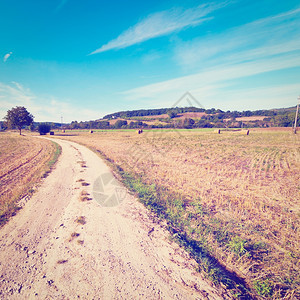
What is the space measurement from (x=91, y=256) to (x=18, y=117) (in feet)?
244

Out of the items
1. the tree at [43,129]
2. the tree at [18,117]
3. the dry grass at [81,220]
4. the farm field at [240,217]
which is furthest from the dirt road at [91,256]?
the tree at [43,129]

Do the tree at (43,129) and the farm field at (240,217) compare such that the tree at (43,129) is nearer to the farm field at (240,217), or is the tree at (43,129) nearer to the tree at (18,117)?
the tree at (18,117)

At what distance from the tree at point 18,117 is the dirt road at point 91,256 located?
68.7m

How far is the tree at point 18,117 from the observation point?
57344 mm

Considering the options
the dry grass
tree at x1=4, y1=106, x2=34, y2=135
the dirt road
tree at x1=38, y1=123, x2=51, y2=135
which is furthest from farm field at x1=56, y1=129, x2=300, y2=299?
tree at x1=38, y1=123, x2=51, y2=135

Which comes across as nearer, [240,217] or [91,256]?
[91,256]

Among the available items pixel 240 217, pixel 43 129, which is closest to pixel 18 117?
pixel 43 129

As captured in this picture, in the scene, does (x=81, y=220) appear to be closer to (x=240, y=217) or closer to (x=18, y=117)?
(x=240, y=217)

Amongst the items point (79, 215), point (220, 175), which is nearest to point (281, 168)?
point (220, 175)

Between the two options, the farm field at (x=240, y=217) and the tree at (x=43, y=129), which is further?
the tree at (x=43, y=129)

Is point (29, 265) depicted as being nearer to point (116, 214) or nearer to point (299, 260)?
point (116, 214)

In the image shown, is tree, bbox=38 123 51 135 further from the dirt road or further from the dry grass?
the dry grass

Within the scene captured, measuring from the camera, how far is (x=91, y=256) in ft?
13.2

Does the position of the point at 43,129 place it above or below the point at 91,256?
above
